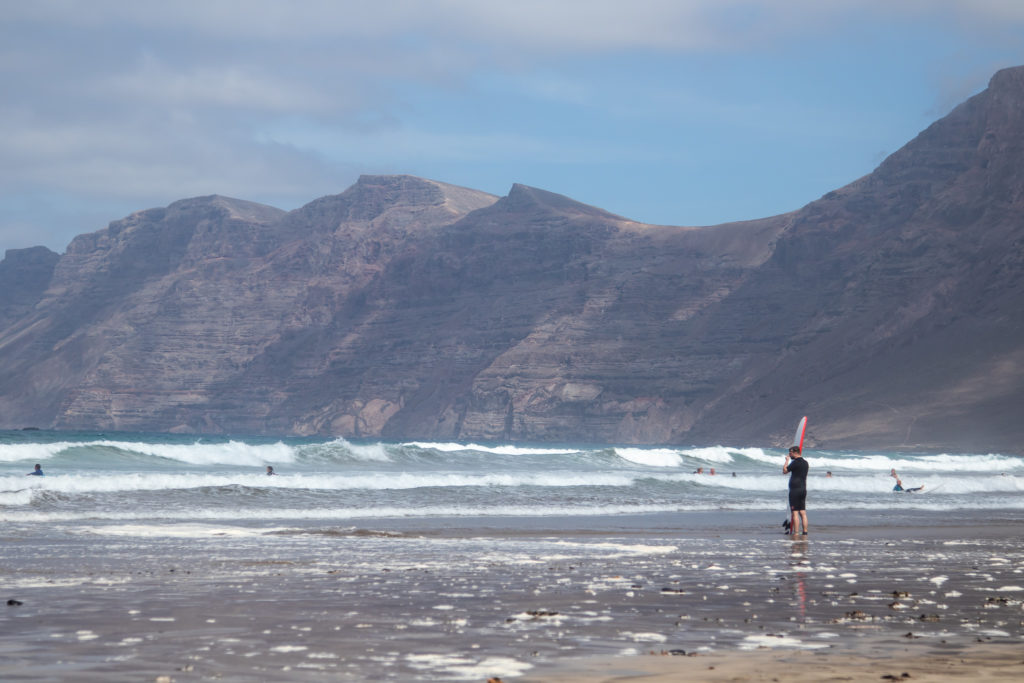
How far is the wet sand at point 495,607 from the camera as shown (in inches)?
322

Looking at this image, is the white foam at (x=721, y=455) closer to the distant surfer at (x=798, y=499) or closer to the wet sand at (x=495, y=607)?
the distant surfer at (x=798, y=499)

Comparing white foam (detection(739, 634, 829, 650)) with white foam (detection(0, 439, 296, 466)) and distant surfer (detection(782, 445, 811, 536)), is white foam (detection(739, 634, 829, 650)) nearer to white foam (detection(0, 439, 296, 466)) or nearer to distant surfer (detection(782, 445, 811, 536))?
distant surfer (detection(782, 445, 811, 536))

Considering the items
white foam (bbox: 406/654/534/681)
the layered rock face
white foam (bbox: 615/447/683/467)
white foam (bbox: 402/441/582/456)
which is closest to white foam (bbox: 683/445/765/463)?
white foam (bbox: 615/447/683/467)

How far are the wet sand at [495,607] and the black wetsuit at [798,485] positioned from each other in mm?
1664

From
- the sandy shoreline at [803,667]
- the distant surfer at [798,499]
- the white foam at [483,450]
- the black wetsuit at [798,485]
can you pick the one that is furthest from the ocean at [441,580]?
the white foam at [483,450]

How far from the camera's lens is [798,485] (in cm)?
2162

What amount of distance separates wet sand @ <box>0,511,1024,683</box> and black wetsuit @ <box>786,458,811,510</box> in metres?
1.66

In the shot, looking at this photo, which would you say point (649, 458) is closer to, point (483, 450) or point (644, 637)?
point (483, 450)

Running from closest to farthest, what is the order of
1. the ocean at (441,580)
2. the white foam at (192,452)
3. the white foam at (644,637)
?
the ocean at (441,580)
the white foam at (644,637)
the white foam at (192,452)

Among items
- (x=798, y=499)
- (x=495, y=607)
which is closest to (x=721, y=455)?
(x=798, y=499)

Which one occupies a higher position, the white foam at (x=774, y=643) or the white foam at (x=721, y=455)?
the white foam at (x=774, y=643)

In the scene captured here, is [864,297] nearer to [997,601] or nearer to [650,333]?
[650,333]

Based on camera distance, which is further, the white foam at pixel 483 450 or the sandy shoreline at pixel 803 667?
the white foam at pixel 483 450

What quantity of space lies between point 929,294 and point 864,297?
1061 cm
